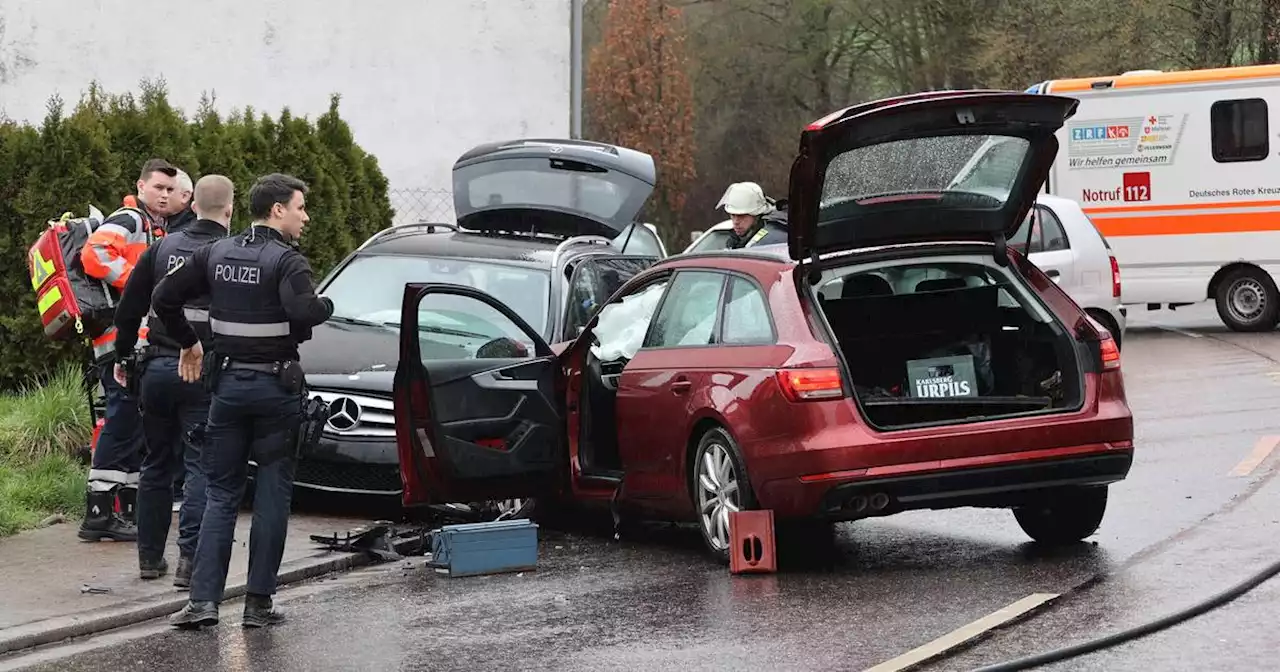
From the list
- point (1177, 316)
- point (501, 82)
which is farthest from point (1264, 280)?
point (501, 82)

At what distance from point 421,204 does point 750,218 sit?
12.2 m

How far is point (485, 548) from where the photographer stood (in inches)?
372

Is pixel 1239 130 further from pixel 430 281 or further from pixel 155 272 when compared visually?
pixel 155 272

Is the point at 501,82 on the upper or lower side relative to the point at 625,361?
upper

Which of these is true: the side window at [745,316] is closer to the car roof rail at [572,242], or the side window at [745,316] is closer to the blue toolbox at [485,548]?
the blue toolbox at [485,548]

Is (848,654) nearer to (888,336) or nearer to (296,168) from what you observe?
(888,336)

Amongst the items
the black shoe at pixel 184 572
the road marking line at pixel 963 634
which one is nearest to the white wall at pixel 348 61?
the black shoe at pixel 184 572

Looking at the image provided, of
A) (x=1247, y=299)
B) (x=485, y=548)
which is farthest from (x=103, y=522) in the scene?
(x=1247, y=299)

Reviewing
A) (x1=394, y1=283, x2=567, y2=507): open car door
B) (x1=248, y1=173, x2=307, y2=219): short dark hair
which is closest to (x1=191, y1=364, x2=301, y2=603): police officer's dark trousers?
(x1=248, y1=173, x2=307, y2=219): short dark hair

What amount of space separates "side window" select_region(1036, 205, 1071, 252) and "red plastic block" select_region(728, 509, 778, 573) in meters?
9.64

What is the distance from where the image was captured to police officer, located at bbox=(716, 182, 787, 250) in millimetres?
13828

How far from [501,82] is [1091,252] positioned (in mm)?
10466

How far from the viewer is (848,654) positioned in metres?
7.07

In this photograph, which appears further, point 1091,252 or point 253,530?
point 1091,252
